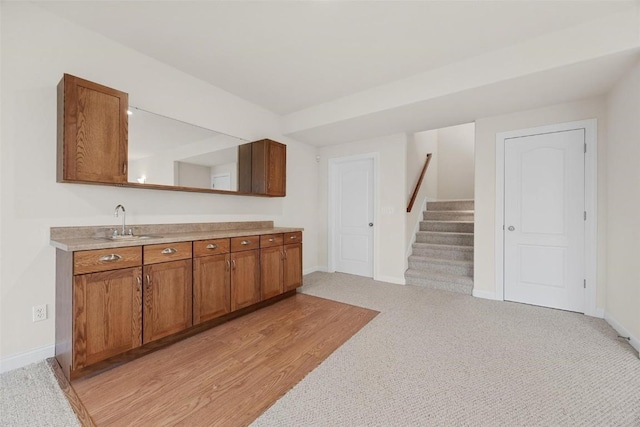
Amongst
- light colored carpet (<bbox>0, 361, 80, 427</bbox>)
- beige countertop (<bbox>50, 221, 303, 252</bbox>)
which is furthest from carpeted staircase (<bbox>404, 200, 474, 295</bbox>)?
light colored carpet (<bbox>0, 361, 80, 427</bbox>)

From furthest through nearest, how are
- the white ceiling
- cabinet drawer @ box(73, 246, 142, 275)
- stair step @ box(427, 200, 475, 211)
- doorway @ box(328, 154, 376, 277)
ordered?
stair step @ box(427, 200, 475, 211) → doorway @ box(328, 154, 376, 277) → the white ceiling → cabinet drawer @ box(73, 246, 142, 275)

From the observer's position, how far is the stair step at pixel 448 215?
4.83 meters

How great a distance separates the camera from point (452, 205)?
5.16 meters

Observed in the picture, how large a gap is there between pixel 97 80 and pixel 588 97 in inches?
190

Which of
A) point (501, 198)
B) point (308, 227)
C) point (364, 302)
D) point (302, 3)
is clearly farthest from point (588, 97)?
point (308, 227)

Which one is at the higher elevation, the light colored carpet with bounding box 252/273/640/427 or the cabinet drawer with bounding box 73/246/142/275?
the cabinet drawer with bounding box 73/246/142/275

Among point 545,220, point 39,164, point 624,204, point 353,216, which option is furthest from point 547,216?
point 39,164

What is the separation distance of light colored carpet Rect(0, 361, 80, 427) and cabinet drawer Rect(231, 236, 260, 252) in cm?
149

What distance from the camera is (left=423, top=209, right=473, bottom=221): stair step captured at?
4.83 metres

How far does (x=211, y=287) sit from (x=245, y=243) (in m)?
0.55

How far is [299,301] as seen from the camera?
130 inches

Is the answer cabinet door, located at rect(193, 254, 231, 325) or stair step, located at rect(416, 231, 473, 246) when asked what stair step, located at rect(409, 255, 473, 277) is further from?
cabinet door, located at rect(193, 254, 231, 325)

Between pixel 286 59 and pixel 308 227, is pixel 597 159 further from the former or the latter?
pixel 308 227

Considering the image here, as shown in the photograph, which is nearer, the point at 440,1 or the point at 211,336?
the point at 440,1
